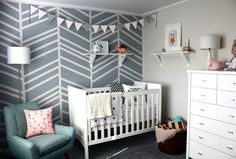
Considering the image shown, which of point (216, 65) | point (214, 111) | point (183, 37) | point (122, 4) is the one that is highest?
point (122, 4)

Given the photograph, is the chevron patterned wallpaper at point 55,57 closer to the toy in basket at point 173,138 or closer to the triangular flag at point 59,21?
the triangular flag at point 59,21

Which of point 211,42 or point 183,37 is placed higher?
point 183,37

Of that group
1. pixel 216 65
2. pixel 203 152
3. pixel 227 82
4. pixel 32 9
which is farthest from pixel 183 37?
pixel 32 9

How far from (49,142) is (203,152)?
189 cm

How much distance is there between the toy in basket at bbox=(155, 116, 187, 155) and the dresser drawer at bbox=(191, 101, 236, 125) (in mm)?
460

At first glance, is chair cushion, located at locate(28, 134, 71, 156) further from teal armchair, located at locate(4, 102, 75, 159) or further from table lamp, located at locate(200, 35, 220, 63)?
table lamp, located at locate(200, 35, 220, 63)

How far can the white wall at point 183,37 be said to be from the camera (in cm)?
278

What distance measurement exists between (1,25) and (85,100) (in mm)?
1629

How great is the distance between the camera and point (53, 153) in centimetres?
257

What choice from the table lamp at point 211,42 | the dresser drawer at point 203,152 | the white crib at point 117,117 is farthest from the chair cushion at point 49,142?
the table lamp at point 211,42

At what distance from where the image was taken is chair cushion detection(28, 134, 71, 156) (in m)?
2.47

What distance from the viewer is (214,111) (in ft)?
8.17

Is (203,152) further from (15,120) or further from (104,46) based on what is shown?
(15,120)

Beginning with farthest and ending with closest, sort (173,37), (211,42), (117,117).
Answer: (173,37)
(117,117)
(211,42)
